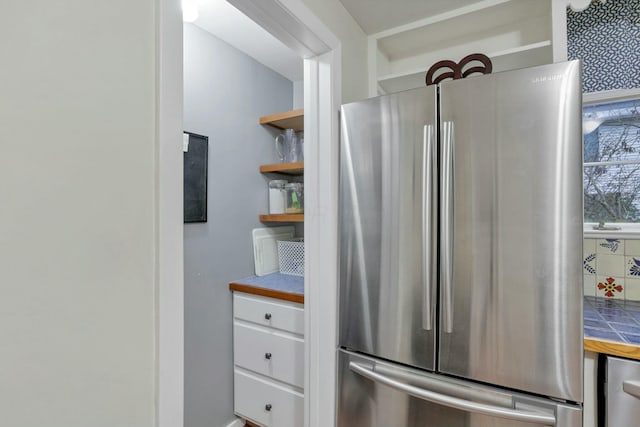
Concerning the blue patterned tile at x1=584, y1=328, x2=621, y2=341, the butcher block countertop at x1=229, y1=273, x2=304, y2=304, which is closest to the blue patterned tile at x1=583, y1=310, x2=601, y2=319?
the blue patterned tile at x1=584, y1=328, x2=621, y2=341

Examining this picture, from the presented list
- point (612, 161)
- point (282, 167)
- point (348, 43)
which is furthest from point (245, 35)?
point (612, 161)

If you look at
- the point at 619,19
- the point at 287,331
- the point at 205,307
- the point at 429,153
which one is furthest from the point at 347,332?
the point at 619,19

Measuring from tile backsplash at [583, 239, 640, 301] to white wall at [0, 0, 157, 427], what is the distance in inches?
69.1

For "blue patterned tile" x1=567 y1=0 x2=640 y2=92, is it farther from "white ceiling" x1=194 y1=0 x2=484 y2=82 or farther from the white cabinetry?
"white ceiling" x1=194 y1=0 x2=484 y2=82

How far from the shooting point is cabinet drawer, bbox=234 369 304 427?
5.20 ft

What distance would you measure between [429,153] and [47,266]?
104cm

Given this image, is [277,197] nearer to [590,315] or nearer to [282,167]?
[282,167]

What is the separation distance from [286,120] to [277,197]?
511mm

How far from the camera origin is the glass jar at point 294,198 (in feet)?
6.68

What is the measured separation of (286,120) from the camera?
6.45ft

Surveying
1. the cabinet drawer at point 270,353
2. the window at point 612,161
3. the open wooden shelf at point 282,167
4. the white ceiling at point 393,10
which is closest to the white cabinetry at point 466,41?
the white ceiling at point 393,10

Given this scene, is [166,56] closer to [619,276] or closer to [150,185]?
[150,185]

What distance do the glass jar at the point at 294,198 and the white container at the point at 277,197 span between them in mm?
29

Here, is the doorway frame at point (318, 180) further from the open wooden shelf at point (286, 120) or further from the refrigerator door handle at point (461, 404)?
the open wooden shelf at point (286, 120)
